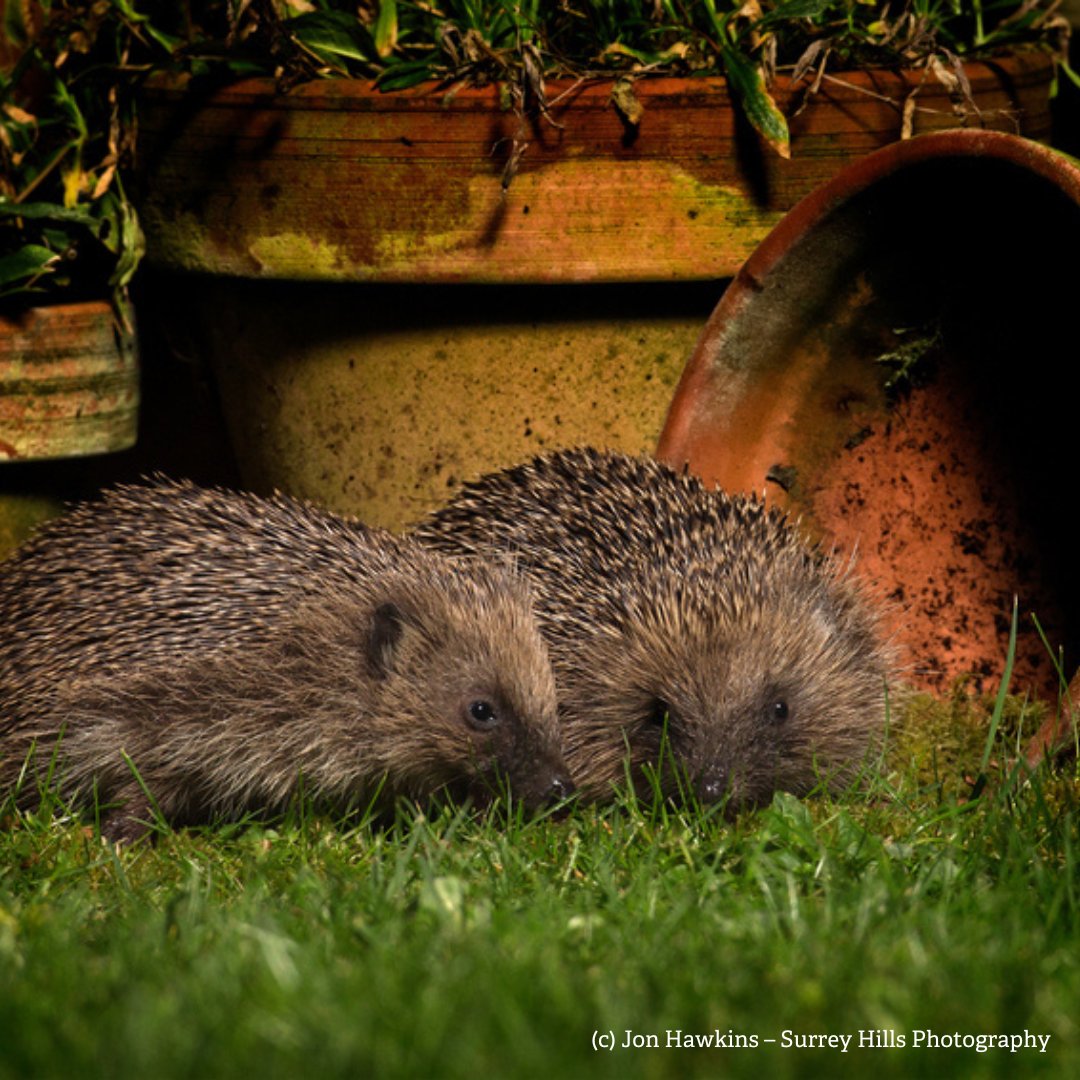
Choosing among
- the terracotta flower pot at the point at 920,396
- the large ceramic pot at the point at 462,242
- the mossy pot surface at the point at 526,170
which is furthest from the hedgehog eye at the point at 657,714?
the mossy pot surface at the point at 526,170

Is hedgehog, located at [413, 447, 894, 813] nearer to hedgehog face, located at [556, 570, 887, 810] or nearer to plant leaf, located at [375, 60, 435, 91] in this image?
hedgehog face, located at [556, 570, 887, 810]

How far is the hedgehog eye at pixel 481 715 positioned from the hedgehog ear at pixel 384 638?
22 cm

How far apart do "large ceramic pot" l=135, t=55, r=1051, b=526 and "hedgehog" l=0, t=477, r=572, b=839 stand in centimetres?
95

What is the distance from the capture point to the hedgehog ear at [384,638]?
398cm

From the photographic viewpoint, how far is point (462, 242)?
4.65m

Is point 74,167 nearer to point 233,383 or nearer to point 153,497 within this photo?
point 233,383

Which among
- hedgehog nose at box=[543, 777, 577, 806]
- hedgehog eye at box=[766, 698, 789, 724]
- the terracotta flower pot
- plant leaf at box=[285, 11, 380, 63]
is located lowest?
hedgehog nose at box=[543, 777, 577, 806]

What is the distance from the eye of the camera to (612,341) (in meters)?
4.86

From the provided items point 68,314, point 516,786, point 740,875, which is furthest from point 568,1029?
point 68,314

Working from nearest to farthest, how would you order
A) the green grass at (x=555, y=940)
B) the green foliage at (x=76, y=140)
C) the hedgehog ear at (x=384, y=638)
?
the green grass at (x=555, y=940) < the hedgehog ear at (x=384, y=638) < the green foliage at (x=76, y=140)

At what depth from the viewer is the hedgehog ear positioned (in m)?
3.98

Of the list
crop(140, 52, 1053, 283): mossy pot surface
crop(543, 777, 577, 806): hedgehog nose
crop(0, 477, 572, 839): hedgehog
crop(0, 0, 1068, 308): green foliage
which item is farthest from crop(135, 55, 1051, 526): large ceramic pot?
crop(543, 777, 577, 806): hedgehog nose

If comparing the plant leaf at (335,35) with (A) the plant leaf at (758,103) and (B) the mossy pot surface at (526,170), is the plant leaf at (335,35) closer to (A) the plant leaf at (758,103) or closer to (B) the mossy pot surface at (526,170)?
(B) the mossy pot surface at (526,170)

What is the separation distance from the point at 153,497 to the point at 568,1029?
2.63m
